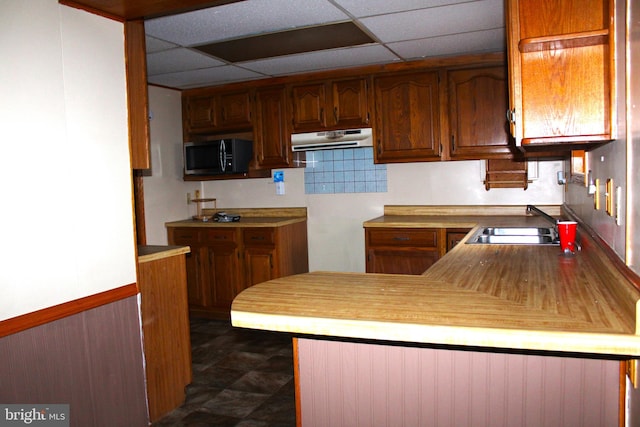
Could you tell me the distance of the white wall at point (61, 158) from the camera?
6.22ft

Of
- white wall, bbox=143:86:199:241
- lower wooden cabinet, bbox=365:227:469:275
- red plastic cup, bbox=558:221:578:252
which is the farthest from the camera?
white wall, bbox=143:86:199:241

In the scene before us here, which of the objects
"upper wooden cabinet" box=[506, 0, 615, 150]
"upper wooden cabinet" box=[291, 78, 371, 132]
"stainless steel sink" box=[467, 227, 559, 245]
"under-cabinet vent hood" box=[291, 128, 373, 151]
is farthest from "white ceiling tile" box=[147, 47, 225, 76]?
"upper wooden cabinet" box=[506, 0, 615, 150]

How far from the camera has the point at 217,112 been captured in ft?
15.8

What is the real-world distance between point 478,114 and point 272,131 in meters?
1.87

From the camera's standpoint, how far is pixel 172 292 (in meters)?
2.85

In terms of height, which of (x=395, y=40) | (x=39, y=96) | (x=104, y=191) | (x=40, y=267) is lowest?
(x=40, y=267)

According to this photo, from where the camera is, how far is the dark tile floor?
2.69 m

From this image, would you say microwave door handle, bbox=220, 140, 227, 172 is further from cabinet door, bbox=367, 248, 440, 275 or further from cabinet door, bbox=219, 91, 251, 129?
cabinet door, bbox=367, 248, 440, 275

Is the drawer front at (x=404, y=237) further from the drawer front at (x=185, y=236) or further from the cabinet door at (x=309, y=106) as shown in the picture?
the drawer front at (x=185, y=236)

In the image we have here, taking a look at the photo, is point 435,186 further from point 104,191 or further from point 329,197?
point 104,191

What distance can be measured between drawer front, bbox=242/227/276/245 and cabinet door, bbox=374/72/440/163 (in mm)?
1172

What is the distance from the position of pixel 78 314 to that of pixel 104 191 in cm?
59

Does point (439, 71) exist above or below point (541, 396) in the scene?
above

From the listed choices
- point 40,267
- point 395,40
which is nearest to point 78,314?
point 40,267
